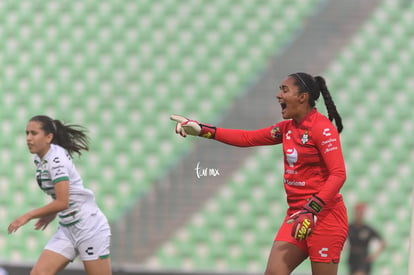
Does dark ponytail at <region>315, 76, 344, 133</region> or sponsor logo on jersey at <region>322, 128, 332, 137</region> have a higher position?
dark ponytail at <region>315, 76, 344, 133</region>

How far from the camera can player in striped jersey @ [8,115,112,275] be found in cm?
462

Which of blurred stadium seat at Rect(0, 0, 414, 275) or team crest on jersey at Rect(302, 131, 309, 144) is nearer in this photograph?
team crest on jersey at Rect(302, 131, 309, 144)

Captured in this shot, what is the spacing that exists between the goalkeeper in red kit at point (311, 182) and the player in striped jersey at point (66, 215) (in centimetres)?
125

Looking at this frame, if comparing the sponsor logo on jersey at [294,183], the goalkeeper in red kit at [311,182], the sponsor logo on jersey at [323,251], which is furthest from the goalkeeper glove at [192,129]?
the sponsor logo on jersey at [323,251]

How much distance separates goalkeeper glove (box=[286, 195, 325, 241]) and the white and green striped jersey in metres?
1.53

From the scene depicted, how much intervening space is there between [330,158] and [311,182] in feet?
0.71

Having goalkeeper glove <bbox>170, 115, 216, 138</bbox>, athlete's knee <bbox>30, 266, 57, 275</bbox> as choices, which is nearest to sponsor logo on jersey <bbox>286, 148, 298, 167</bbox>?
goalkeeper glove <bbox>170, 115, 216, 138</bbox>

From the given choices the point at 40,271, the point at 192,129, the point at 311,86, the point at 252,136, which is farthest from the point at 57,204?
the point at 311,86

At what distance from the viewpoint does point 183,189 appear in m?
8.95

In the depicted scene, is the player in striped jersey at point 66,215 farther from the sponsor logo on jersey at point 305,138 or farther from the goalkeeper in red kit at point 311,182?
the sponsor logo on jersey at point 305,138

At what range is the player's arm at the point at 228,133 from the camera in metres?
4.39

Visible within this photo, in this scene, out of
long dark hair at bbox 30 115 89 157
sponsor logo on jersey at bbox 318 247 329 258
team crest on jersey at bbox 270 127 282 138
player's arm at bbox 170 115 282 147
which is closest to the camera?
sponsor logo on jersey at bbox 318 247 329 258

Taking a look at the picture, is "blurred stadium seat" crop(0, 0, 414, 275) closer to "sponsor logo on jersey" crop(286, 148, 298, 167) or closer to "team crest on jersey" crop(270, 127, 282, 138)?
"team crest on jersey" crop(270, 127, 282, 138)

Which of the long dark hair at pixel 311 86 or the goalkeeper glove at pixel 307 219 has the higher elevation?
the long dark hair at pixel 311 86
